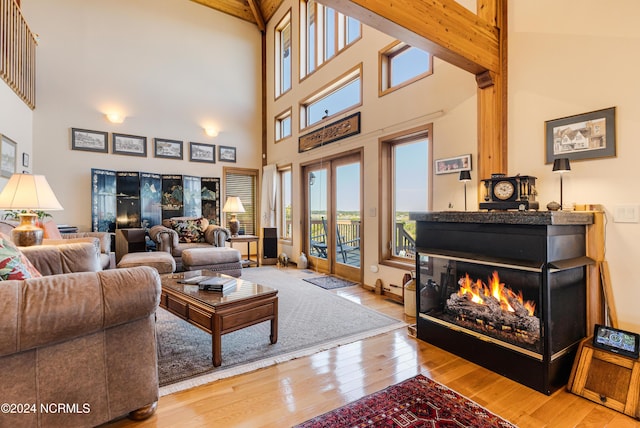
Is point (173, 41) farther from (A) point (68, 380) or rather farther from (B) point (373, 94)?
(A) point (68, 380)

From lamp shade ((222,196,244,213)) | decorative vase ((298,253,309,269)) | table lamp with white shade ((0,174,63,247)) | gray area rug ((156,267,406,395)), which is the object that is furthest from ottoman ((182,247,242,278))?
table lamp with white shade ((0,174,63,247))

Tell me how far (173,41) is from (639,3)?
269 inches

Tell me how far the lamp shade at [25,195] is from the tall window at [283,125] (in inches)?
174

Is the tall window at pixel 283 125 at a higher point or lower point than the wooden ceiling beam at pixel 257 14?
lower

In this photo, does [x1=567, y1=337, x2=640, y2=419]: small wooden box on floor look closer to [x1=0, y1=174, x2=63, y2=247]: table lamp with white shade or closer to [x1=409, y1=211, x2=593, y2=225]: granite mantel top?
[x1=409, y1=211, x2=593, y2=225]: granite mantel top

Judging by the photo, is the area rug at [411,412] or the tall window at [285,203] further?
the tall window at [285,203]

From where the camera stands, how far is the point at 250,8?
6859 mm

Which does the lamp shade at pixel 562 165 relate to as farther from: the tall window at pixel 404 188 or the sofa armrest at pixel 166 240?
the sofa armrest at pixel 166 240

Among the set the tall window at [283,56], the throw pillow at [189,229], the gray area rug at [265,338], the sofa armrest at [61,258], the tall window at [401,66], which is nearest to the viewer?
the gray area rug at [265,338]

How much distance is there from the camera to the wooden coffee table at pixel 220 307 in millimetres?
2068

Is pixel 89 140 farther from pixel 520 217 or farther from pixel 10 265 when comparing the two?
pixel 520 217

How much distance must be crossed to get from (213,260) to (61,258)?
2.03m

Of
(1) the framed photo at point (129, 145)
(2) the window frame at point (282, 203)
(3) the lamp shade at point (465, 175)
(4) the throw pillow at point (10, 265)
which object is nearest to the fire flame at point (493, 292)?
(3) the lamp shade at point (465, 175)

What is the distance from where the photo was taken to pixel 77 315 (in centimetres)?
126
